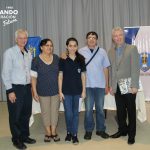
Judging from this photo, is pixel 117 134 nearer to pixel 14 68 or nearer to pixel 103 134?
pixel 103 134

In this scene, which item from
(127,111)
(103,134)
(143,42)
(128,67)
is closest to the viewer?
(128,67)

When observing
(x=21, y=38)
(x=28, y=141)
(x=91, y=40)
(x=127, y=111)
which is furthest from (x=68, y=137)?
(x=21, y=38)

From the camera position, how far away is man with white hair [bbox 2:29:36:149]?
3125mm

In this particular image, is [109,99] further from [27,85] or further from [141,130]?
[27,85]

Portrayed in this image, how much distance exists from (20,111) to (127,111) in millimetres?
1289

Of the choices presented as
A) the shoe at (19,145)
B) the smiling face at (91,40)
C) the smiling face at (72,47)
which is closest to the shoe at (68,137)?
the shoe at (19,145)

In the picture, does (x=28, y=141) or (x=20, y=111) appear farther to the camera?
(x=28, y=141)

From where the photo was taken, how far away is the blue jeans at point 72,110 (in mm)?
3344

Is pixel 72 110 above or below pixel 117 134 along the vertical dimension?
above

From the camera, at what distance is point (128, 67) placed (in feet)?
10.6

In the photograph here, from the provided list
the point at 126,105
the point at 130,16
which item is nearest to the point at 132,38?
the point at 130,16

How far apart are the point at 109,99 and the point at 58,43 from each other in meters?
2.81

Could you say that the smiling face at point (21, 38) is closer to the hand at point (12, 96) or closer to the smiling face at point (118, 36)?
the hand at point (12, 96)

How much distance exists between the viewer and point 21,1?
618cm
